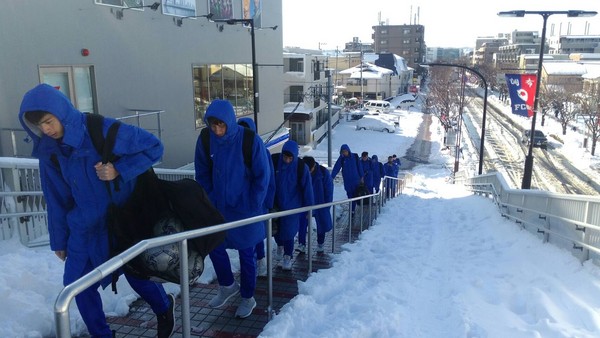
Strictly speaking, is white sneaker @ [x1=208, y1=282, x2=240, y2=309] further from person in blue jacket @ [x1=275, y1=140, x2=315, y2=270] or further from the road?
the road

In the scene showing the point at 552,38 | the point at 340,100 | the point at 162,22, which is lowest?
the point at 340,100

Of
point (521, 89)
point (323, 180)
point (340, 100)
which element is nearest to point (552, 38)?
point (340, 100)

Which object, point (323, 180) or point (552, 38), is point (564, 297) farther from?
point (552, 38)

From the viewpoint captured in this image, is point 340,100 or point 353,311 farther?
point 340,100

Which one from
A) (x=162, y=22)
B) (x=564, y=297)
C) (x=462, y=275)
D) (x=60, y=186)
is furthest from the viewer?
(x=162, y=22)

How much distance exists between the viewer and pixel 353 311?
3.91 m

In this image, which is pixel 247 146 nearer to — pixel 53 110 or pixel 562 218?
pixel 53 110

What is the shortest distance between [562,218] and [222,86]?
41.5 feet

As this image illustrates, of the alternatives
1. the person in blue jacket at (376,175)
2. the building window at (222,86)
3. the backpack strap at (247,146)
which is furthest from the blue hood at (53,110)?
the building window at (222,86)

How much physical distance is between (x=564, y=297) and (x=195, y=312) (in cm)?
337

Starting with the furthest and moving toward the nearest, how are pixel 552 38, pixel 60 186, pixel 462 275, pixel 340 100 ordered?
pixel 552 38 < pixel 340 100 < pixel 462 275 < pixel 60 186

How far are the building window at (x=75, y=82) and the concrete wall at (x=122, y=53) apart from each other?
0.15 m

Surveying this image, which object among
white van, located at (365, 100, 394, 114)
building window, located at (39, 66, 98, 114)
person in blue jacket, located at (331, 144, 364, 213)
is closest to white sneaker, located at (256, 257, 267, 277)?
person in blue jacket, located at (331, 144, 364, 213)

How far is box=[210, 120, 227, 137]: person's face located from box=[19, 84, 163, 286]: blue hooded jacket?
0.67m
